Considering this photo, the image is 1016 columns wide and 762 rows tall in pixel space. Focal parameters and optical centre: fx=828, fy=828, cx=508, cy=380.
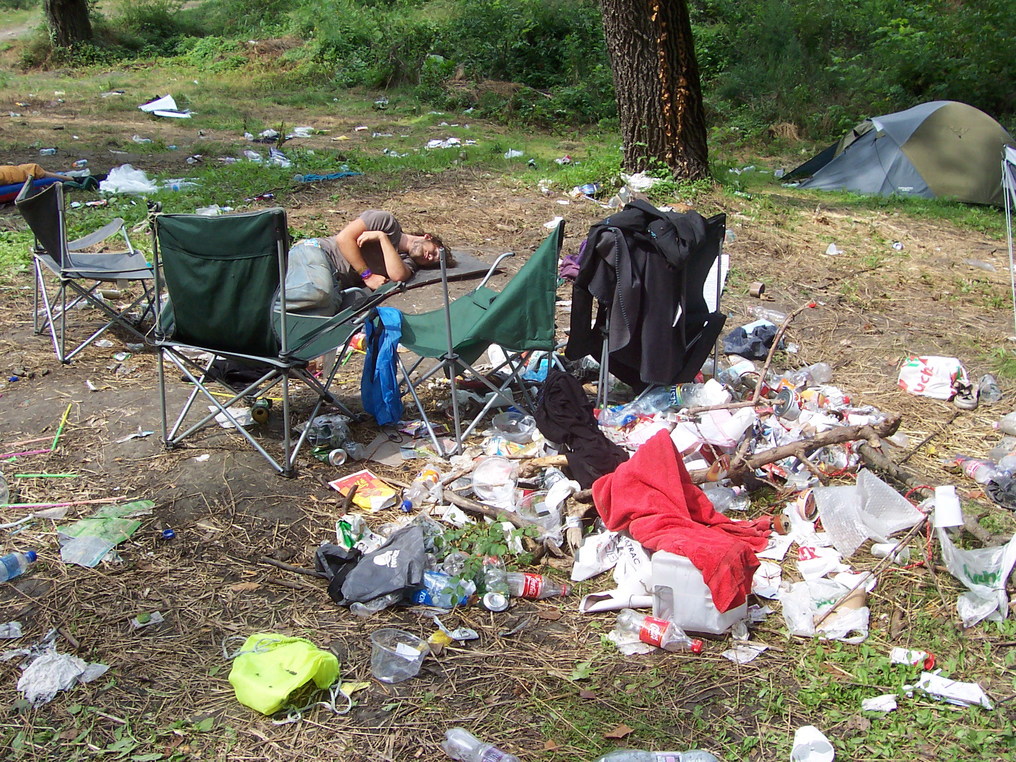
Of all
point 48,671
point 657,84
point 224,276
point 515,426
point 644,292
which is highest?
point 657,84

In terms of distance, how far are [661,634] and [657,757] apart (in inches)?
19.3

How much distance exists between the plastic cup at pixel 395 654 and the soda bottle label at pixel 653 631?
27.1 inches

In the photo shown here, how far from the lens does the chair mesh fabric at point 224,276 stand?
3.36 m

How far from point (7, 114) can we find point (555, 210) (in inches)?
329

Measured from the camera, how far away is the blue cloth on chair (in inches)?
148

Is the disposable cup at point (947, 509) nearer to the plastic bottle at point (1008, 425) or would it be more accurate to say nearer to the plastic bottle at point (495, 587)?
the plastic bottle at point (1008, 425)

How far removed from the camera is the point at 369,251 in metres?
5.44

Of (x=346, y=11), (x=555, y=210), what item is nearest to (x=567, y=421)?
(x=555, y=210)

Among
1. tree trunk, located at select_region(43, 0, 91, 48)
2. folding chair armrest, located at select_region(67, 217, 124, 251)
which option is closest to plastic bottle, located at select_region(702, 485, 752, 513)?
folding chair armrest, located at select_region(67, 217, 124, 251)

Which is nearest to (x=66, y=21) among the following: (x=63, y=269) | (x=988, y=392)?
(x=63, y=269)

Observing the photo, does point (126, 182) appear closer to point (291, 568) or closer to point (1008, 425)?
point (291, 568)

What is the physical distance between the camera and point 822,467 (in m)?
3.56

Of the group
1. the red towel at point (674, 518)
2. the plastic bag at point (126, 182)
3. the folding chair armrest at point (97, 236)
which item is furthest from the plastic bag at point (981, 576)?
the plastic bag at point (126, 182)

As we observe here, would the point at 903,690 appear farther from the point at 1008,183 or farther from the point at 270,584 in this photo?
the point at 1008,183
